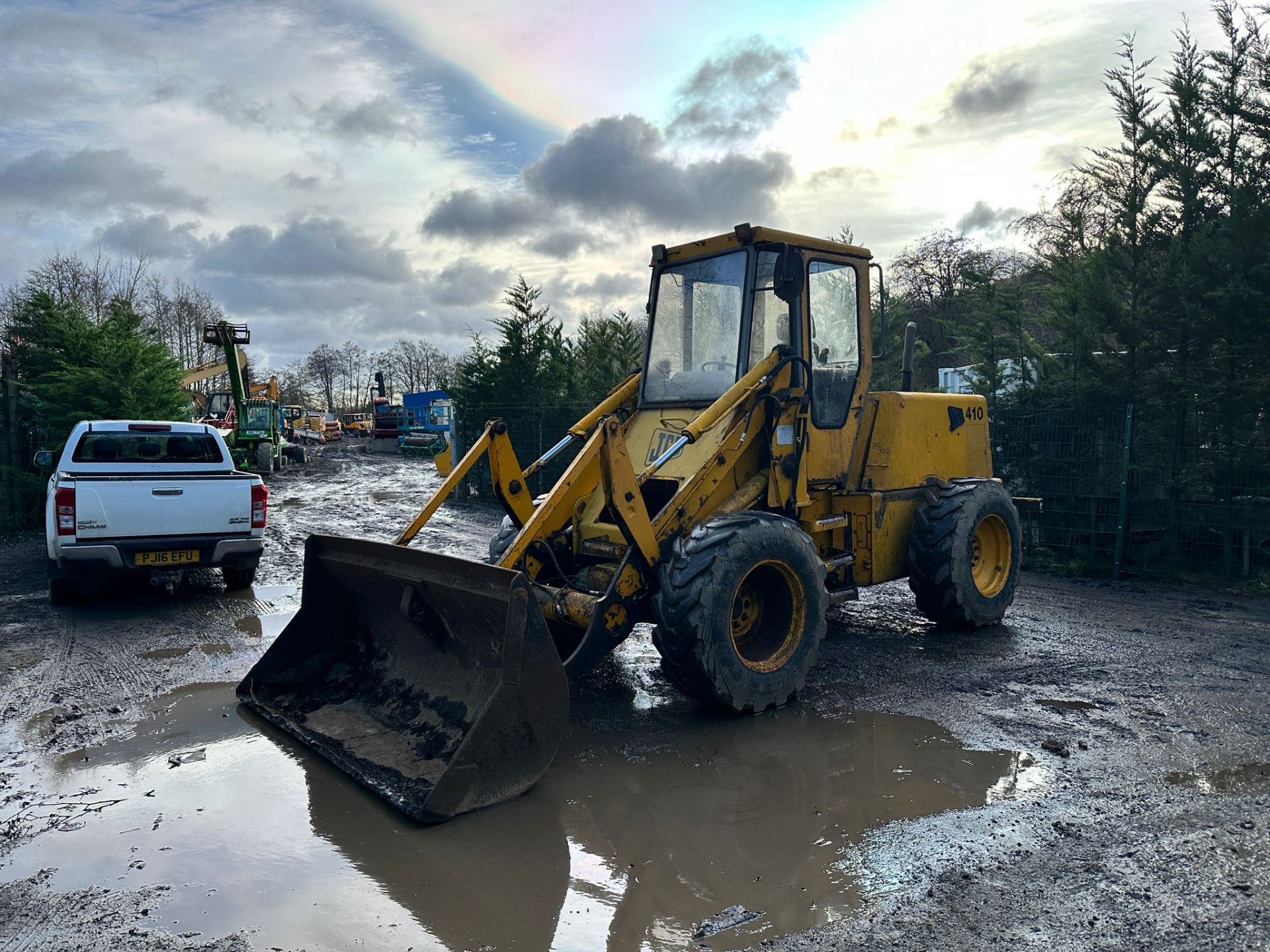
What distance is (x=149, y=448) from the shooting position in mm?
9398

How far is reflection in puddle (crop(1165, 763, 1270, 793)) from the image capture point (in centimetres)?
418

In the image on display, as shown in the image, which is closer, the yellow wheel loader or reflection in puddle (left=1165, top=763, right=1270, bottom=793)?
reflection in puddle (left=1165, top=763, right=1270, bottom=793)

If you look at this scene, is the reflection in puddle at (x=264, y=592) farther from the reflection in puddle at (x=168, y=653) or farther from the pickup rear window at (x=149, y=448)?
the reflection in puddle at (x=168, y=653)

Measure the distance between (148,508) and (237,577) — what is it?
4.38ft

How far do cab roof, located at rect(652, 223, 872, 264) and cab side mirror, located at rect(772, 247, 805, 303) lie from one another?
15.1 inches

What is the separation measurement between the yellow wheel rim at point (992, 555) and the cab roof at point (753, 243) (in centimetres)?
254

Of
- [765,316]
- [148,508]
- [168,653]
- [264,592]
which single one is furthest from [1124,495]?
[148,508]

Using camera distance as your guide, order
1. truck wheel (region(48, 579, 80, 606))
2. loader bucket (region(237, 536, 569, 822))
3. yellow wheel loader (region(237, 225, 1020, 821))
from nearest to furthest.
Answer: loader bucket (region(237, 536, 569, 822)) → yellow wheel loader (region(237, 225, 1020, 821)) → truck wheel (region(48, 579, 80, 606))

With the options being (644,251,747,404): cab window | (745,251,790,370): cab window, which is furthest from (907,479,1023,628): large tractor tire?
(644,251,747,404): cab window

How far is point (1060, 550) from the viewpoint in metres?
10.6

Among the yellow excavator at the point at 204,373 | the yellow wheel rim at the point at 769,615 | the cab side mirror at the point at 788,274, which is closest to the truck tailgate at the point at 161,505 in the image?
the yellow wheel rim at the point at 769,615

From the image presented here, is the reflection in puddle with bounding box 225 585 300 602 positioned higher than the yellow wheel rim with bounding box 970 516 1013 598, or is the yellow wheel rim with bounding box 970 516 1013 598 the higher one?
the yellow wheel rim with bounding box 970 516 1013 598

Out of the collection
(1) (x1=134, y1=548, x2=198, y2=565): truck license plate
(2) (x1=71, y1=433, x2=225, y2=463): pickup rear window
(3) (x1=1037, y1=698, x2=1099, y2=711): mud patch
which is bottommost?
(3) (x1=1037, y1=698, x2=1099, y2=711): mud patch

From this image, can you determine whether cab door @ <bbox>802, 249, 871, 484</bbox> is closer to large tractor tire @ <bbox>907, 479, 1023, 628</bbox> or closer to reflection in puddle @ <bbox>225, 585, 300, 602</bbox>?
large tractor tire @ <bbox>907, 479, 1023, 628</bbox>
